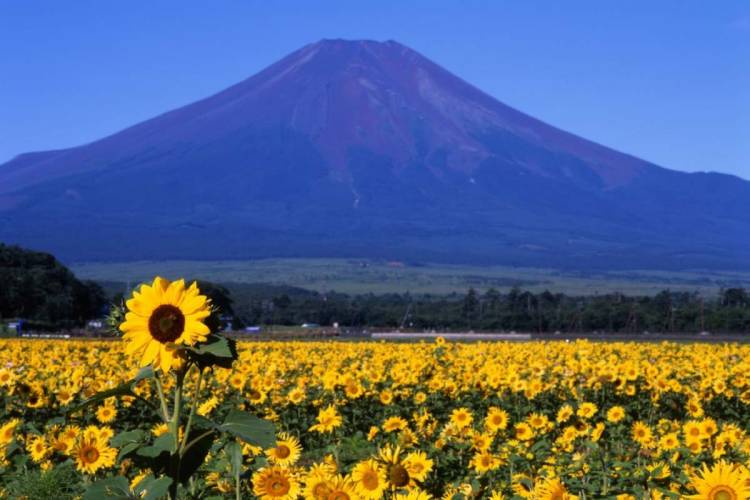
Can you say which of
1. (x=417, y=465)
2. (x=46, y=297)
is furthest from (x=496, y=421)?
(x=46, y=297)

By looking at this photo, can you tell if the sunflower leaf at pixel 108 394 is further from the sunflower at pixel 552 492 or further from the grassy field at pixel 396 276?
the grassy field at pixel 396 276

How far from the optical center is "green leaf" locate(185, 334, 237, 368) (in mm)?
3946

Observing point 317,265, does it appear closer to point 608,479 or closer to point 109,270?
point 109,270

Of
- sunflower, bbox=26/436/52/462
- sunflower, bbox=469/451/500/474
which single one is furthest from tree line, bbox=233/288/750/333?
sunflower, bbox=469/451/500/474

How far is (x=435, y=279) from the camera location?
16100 cm

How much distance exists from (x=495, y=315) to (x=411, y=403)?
148 feet

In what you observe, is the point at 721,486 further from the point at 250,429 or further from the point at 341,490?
the point at 250,429

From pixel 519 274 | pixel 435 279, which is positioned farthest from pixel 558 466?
pixel 519 274

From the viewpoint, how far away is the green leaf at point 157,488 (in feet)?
13.1

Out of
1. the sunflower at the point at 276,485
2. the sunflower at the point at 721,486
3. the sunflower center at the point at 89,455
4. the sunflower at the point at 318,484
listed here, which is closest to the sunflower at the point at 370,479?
the sunflower at the point at 318,484

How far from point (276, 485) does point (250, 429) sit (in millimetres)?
312

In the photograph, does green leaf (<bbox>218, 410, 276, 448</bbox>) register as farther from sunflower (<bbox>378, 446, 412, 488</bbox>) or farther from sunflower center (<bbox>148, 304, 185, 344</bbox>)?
Result: sunflower (<bbox>378, 446, 412, 488</bbox>)

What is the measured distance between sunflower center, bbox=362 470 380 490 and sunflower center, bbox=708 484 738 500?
49.2 inches

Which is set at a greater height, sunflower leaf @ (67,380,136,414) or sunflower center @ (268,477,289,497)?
sunflower leaf @ (67,380,136,414)
